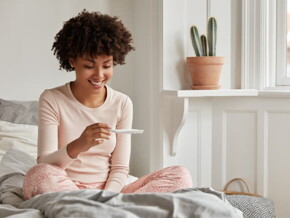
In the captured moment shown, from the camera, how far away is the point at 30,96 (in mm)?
2918

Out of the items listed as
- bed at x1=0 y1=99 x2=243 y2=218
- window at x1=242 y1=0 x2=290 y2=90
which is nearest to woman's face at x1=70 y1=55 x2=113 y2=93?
bed at x1=0 y1=99 x2=243 y2=218

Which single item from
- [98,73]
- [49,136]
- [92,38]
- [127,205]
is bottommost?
[127,205]

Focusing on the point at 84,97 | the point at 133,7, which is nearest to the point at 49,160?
the point at 84,97

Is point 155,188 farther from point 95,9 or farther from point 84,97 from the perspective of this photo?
point 95,9

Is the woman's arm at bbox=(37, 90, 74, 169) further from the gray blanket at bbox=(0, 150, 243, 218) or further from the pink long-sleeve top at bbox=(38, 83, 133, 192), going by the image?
the gray blanket at bbox=(0, 150, 243, 218)

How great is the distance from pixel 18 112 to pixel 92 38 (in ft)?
3.01

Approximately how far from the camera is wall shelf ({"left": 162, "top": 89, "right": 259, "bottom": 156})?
2711 mm

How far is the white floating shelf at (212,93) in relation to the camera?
8.80 feet

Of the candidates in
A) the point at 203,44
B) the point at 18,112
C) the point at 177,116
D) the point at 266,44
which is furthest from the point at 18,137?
the point at 266,44

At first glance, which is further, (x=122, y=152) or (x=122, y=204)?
(x=122, y=152)

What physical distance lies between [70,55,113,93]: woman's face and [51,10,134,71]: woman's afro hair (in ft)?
0.07

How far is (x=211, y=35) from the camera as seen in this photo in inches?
109

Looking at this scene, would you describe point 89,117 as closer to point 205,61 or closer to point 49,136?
point 49,136

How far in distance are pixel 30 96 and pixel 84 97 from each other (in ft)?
3.27
